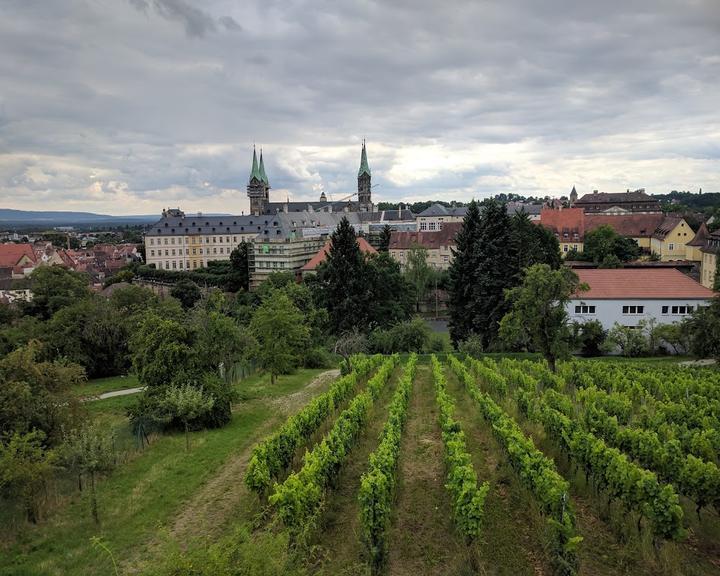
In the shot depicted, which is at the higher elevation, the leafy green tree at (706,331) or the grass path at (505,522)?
the leafy green tree at (706,331)

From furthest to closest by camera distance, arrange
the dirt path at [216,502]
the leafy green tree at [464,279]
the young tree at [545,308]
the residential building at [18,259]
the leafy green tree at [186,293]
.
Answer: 1. the residential building at [18,259]
2. the leafy green tree at [186,293]
3. the leafy green tree at [464,279]
4. the young tree at [545,308]
5. the dirt path at [216,502]

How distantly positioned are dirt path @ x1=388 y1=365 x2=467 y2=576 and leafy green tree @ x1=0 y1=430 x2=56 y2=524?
9.01 m

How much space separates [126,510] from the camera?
49.1ft

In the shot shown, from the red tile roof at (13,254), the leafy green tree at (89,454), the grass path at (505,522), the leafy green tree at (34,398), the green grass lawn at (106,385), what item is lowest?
the green grass lawn at (106,385)

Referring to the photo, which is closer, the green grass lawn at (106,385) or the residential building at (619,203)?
the green grass lawn at (106,385)

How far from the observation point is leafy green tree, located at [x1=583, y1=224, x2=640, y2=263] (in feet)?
255

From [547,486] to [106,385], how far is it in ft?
102

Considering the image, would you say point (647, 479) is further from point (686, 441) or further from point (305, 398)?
point (305, 398)

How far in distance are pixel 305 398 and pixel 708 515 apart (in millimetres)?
17931

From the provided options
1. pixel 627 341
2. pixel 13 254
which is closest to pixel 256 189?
pixel 13 254

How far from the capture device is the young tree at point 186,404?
69.2 ft

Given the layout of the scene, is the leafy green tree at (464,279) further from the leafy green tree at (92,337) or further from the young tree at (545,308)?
the leafy green tree at (92,337)

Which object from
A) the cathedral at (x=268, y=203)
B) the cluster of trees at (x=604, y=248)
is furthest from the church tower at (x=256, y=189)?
the cluster of trees at (x=604, y=248)

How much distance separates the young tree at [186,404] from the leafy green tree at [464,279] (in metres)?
26.6
